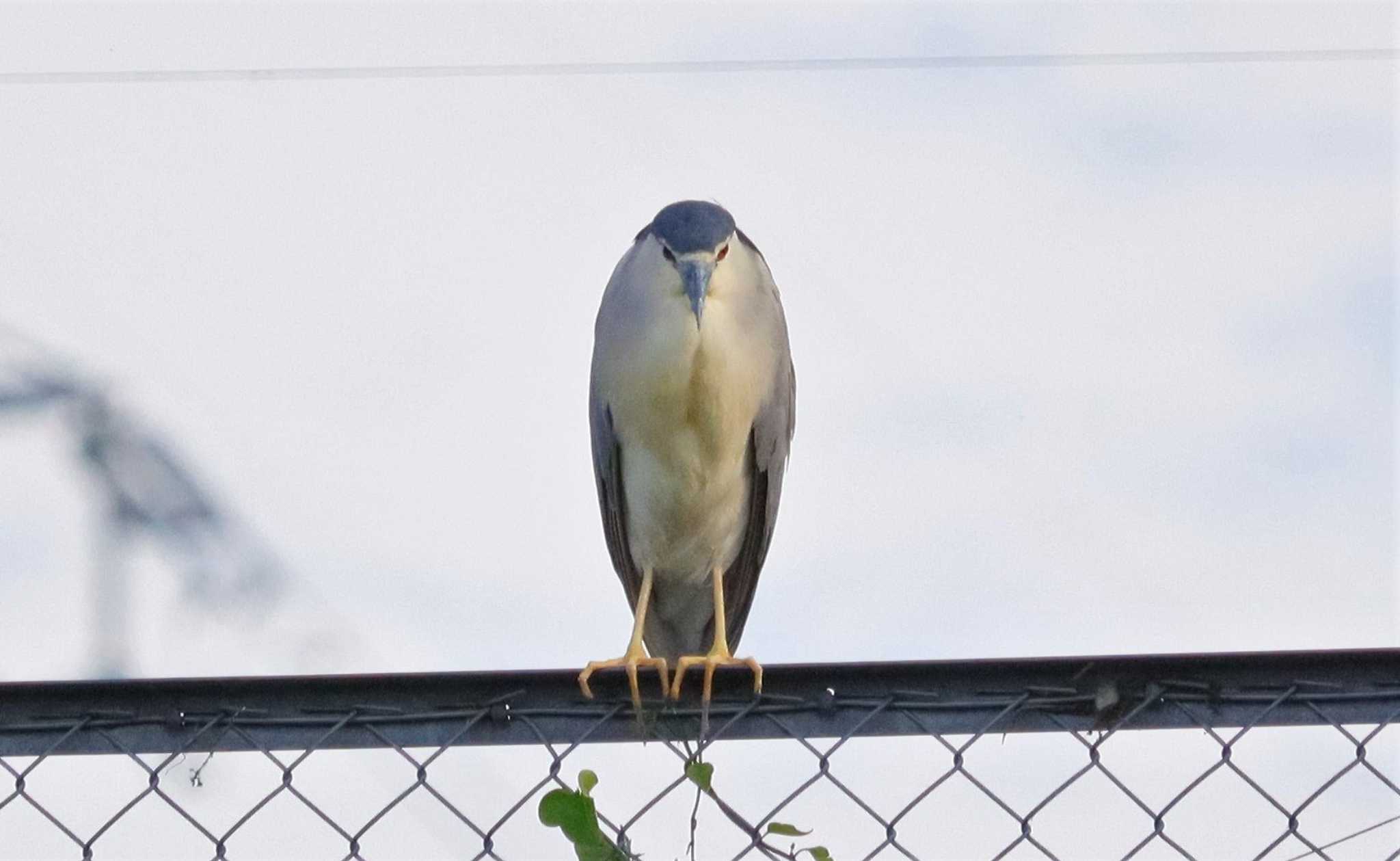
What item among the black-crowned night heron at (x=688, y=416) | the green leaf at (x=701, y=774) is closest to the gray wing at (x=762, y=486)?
the black-crowned night heron at (x=688, y=416)

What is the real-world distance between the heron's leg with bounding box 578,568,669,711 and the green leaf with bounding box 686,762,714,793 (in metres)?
0.09

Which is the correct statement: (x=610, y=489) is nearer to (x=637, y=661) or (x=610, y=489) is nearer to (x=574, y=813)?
(x=637, y=661)

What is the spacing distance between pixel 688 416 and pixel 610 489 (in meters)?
0.39

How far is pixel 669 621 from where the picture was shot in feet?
14.9

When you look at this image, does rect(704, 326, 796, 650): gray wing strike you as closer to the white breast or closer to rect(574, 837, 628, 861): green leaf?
the white breast

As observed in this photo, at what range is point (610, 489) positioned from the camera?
434 centimetres

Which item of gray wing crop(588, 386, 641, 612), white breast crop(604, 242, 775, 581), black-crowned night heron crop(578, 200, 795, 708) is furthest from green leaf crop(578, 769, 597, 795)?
gray wing crop(588, 386, 641, 612)

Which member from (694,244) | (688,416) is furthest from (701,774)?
(694,244)

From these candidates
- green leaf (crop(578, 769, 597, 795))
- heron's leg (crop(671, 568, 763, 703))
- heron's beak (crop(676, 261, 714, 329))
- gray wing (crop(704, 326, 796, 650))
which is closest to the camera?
green leaf (crop(578, 769, 597, 795))

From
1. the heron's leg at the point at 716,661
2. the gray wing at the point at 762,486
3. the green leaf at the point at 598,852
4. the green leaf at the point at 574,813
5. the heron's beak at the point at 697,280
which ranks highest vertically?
the heron's beak at the point at 697,280

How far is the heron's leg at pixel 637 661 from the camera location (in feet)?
5.35

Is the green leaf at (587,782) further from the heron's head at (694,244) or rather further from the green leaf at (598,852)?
the heron's head at (694,244)

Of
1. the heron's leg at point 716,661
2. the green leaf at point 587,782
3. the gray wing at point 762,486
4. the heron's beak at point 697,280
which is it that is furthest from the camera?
the gray wing at point 762,486

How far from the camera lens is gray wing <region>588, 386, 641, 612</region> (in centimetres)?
428
